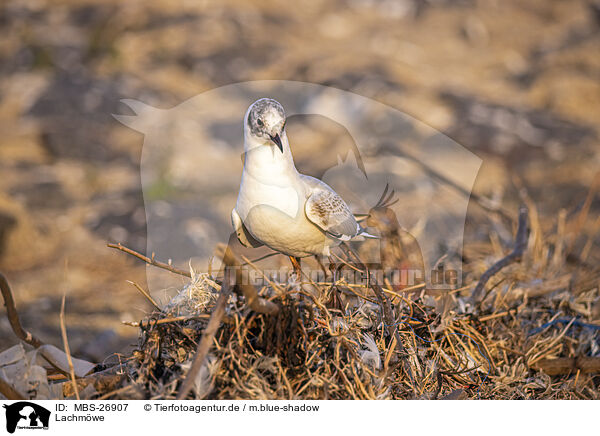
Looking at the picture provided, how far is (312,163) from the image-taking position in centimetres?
183

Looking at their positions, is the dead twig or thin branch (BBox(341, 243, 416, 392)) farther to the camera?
the dead twig

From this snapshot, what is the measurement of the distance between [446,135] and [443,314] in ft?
4.85

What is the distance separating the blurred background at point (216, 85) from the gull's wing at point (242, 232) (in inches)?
40.9

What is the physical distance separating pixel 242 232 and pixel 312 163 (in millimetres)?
989

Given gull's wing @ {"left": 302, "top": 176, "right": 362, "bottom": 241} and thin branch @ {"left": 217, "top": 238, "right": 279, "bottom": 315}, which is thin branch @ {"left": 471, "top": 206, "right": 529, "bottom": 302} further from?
thin branch @ {"left": 217, "top": 238, "right": 279, "bottom": 315}

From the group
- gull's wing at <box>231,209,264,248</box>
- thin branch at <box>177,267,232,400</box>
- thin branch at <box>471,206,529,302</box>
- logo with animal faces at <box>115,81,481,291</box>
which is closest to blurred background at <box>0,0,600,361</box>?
logo with animal faces at <box>115,81,481,291</box>

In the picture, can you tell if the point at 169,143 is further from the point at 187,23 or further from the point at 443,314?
the point at 443,314

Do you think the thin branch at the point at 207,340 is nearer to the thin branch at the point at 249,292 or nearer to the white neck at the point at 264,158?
the thin branch at the point at 249,292

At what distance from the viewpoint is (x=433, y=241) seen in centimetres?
160

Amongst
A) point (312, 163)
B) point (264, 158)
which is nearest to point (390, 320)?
point (264, 158)

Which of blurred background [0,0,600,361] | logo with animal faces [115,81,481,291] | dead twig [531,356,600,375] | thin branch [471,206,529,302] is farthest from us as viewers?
blurred background [0,0,600,361]

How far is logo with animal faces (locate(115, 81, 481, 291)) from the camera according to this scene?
160 centimetres

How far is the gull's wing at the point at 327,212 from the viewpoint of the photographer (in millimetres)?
834

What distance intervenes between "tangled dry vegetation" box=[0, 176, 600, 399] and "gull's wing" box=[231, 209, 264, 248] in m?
0.11
